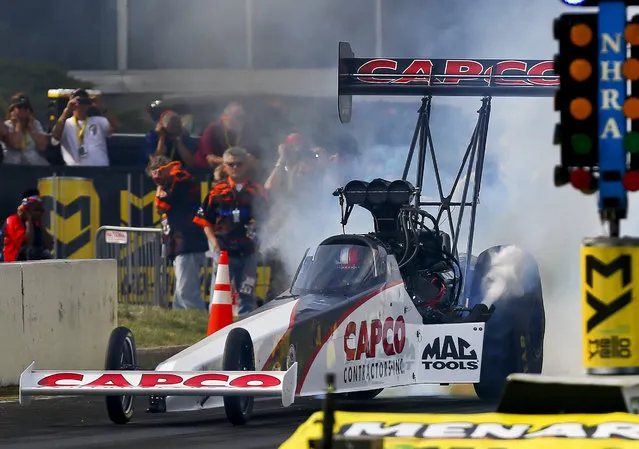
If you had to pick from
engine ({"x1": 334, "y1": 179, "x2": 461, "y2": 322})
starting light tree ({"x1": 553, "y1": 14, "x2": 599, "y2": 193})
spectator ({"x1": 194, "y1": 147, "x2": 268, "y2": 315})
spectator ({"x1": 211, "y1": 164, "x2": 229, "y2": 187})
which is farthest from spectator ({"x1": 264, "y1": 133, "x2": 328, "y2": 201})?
starting light tree ({"x1": 553, "y1": 14, "x2": 599, "y2": 193})

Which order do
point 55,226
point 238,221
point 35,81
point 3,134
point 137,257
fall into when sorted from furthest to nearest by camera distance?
point 35,81 < point 3,134 < point 55,226 < point 137,257 < point 238,221

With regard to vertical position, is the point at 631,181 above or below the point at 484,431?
above

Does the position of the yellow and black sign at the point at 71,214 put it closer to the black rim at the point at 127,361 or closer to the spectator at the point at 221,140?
the spectator at the point at 221,140

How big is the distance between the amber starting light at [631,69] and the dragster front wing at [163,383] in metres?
3.86

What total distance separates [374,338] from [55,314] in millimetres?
3505

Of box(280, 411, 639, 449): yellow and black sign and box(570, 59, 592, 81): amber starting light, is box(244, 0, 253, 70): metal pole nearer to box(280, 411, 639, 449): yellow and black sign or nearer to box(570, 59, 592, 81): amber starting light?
box(570, 59, 592, 81): amber starting light

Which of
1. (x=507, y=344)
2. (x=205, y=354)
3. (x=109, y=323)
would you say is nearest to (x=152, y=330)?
(x=109, y=323)

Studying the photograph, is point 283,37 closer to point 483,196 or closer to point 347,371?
point 483,196

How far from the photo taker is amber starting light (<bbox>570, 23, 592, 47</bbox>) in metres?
7.84

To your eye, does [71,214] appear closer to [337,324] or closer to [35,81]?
[35,81]

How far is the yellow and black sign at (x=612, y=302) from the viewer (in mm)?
6902

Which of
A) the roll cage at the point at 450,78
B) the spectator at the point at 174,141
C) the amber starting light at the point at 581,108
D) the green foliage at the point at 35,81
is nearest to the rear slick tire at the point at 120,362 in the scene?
the roll cage at the point at 450,78

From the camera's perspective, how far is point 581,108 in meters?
7.79

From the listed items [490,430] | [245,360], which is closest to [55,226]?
[245,360]
